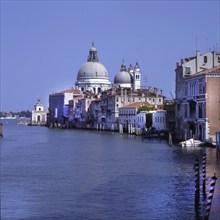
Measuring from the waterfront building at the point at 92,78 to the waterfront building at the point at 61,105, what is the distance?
140 inches

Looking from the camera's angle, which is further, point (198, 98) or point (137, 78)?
point (137, 78)

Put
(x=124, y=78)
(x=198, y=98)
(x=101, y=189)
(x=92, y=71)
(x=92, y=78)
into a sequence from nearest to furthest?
(x=101, y=189) → (x=198, y=98) → (x=124, y=78) → (x=92, y=78) → (x=92, y=71)

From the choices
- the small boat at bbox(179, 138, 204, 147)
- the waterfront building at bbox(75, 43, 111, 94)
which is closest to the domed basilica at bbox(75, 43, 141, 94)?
the waterfront building at bbox(75, 43, 111, 94)

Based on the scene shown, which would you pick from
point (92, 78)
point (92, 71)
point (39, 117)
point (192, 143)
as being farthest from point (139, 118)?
point (39, 117)

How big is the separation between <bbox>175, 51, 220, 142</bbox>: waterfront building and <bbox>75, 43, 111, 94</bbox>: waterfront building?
236 ft

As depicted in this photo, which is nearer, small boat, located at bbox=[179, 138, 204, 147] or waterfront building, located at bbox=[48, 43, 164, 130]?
small boat, located at bbox=[179, 138, 204, 147]

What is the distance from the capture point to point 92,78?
122m

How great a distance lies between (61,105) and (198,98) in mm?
81355

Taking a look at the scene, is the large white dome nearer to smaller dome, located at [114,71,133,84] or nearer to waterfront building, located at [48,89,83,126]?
waterfront building, located at [48,89,83,126]

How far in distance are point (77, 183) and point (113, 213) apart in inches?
200

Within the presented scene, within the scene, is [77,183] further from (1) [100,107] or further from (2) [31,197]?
(1) [100,107]

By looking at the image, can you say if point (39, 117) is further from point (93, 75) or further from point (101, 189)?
point (101, 189)

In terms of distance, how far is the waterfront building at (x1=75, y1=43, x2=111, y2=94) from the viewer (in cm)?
12162

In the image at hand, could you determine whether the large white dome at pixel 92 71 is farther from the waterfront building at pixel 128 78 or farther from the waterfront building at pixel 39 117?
the waterfront building at pixel 39 117
